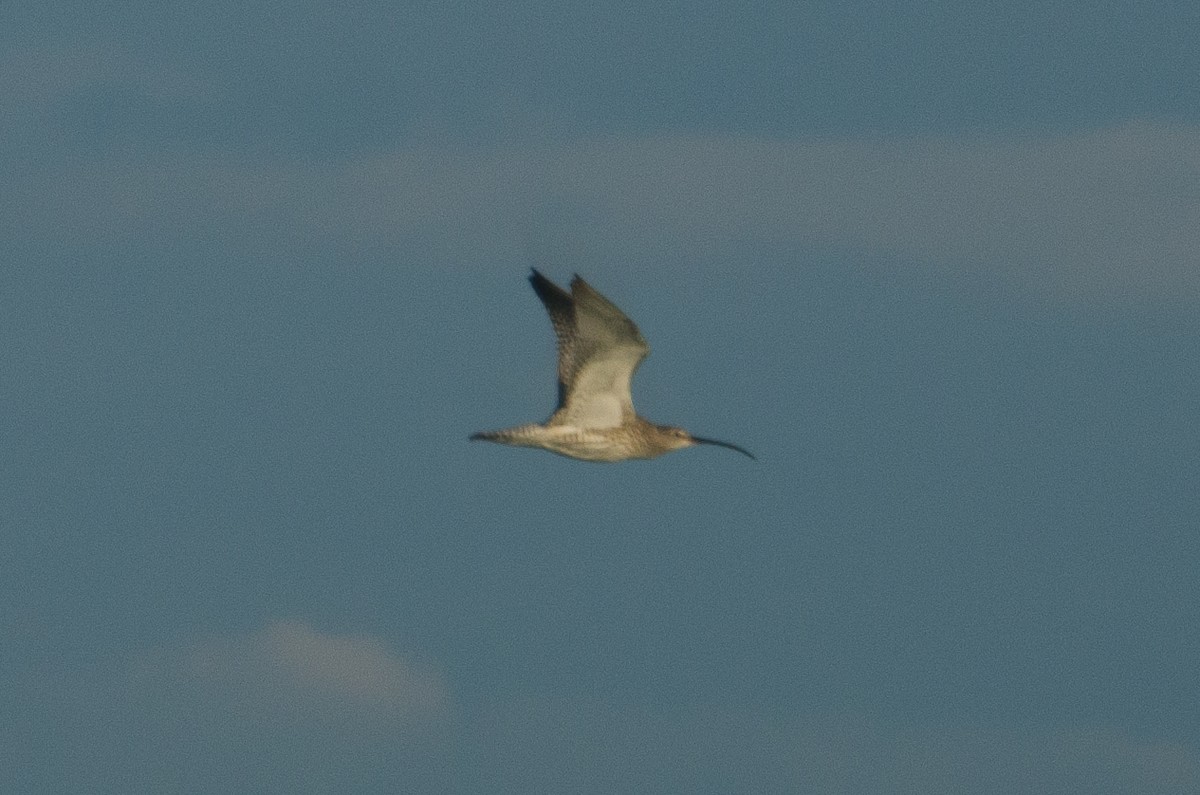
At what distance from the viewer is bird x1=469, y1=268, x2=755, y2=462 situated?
53562 millimetres

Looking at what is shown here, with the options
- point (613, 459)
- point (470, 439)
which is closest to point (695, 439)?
point (613, 459)

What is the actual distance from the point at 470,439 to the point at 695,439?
6.59m

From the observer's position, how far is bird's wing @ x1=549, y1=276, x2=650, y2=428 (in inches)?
2106

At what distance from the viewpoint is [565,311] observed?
2126 inches

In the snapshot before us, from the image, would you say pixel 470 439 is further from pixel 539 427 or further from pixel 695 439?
pixel 695 439

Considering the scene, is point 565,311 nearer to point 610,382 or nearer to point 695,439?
point 610,382

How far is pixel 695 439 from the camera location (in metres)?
59.0

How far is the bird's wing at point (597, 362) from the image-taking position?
53500mm

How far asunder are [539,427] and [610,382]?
1.43 metres

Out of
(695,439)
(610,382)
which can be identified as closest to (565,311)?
(610,382)

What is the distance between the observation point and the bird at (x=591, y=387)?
176ft

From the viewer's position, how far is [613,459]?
2239 inches

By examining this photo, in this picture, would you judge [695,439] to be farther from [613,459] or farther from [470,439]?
[470,439]

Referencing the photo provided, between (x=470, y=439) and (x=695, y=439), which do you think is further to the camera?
(x=695, y=439)
